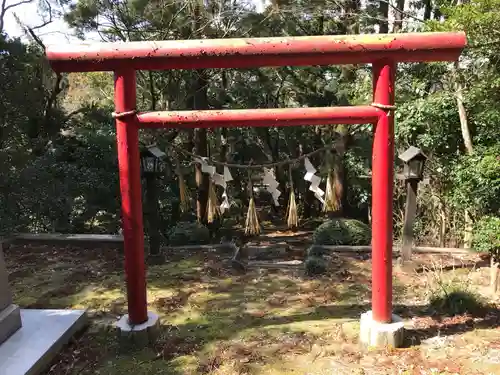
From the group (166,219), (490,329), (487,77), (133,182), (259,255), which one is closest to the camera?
(133,182)

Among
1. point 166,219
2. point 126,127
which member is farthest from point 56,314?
point 166,219

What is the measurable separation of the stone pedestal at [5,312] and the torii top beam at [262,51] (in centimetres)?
188

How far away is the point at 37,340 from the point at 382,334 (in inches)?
117

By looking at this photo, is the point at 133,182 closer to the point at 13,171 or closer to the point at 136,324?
the point at 136,324

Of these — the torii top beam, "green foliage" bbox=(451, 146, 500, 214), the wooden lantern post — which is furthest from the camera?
"green foliage" bbox=(451, 146, 500, 214)

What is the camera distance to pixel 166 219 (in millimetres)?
9227

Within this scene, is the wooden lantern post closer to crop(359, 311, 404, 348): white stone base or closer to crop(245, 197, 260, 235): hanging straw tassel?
crop(245, 197, 260, 235): hanging straw tassel

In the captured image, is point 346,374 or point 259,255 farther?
point 259,255

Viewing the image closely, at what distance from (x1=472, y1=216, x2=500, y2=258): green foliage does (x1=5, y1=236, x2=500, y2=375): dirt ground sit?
347mm

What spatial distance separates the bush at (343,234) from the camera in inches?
282

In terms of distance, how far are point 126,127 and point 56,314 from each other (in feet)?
6.83

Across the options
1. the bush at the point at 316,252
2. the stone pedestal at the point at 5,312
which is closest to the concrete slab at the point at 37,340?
the stone pedestal at the point at 5,312

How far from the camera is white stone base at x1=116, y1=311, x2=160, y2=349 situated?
3.77 meters

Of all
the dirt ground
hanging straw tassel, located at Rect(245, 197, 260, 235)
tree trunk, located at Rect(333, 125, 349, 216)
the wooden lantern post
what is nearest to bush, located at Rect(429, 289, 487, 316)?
the dirt ground
